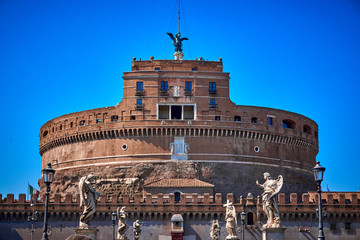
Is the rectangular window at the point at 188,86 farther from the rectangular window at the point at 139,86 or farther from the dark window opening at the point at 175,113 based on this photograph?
the rectangular window at the point at 139,86

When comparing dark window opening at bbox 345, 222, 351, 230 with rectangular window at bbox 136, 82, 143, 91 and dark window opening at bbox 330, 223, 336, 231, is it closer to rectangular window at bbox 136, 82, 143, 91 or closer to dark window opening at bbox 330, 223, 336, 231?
dark window opening at bbox 330, 223, 336, 231

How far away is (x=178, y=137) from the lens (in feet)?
211

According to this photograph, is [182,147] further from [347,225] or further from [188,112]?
[347,225]

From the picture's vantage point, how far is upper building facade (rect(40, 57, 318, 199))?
64000 millimetres

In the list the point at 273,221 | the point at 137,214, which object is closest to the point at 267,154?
the point at 137,214

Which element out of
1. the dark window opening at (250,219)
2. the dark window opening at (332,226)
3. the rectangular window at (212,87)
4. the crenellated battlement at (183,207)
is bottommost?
the dark window opening at (332,226)

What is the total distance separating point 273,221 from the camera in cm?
2266

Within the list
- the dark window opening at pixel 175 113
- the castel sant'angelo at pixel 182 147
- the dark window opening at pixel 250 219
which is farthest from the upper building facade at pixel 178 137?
the dark window opening at pixel 250 219

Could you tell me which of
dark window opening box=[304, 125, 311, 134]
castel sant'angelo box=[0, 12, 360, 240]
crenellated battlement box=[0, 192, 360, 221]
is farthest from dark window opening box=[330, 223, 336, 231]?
dark window opening box=[304, 125, 311, 134]

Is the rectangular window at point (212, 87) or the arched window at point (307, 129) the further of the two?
the arched window at point (307, 129)

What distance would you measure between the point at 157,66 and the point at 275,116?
15638 mm

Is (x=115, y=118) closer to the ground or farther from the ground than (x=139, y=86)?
closer to the ground

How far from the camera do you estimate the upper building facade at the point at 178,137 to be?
64.0 metres

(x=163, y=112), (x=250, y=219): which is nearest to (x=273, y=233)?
(x=250, y=219)
